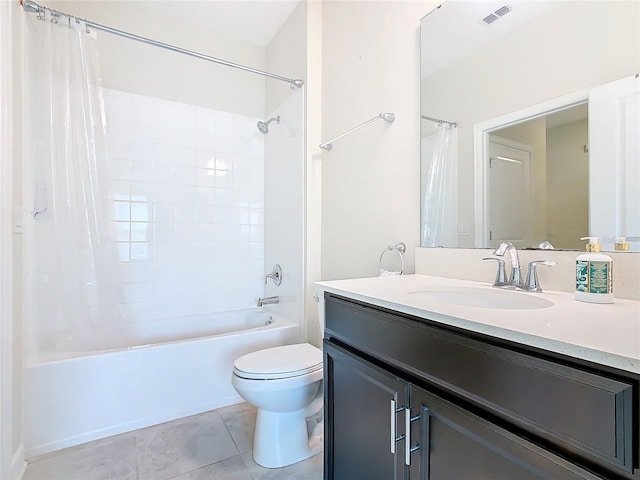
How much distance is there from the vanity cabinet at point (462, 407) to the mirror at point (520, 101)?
1.95ft

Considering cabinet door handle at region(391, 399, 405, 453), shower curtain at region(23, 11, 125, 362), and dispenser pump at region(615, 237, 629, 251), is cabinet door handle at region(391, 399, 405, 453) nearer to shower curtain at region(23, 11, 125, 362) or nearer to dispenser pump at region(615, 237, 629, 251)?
dispenser pump at region(615, 237, 629, 251)

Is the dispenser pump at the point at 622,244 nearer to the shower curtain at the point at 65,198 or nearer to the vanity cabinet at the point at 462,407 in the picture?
the vanity cabinet at the point at 462,407

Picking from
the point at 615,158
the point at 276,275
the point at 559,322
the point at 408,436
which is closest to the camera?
the point at 559,322

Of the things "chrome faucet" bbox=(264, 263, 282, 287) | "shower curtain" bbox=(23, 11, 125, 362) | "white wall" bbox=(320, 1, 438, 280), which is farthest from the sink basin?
"shower curtain" bbox=(23, 11, 125, 362)

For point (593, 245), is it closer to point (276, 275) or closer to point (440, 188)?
point (440, 188)

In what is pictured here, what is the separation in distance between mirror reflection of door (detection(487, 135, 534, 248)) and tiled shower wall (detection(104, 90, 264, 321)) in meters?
1.89

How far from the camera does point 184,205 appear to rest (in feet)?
7.82

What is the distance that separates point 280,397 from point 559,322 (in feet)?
3.65

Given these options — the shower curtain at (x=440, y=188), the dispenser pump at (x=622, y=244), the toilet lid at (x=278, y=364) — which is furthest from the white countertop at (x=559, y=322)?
the toilet lid at (x=278, y=364)

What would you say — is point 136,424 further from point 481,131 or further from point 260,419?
point 481,131

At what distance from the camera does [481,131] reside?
1229 mm

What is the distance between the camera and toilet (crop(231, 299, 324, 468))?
1.34 meters

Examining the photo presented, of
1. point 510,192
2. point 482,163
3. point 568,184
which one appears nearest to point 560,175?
point 568,184

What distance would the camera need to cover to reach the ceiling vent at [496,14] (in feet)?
3.72
